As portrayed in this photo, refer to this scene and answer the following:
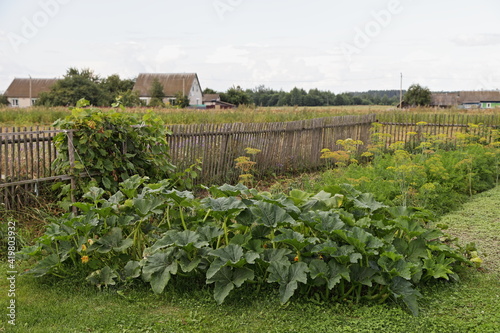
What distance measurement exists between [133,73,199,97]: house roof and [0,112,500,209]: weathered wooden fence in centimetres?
5483

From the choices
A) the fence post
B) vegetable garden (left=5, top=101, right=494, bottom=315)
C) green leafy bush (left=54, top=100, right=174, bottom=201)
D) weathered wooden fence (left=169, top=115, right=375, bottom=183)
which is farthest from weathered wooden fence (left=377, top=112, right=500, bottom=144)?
vegetable garden (left=5, top=101, right=494, bottom=315)

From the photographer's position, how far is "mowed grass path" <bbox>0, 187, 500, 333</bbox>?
12.0 ft

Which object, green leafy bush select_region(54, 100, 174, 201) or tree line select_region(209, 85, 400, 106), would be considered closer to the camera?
green leafy bush select_region(54, 100, 174, 201)

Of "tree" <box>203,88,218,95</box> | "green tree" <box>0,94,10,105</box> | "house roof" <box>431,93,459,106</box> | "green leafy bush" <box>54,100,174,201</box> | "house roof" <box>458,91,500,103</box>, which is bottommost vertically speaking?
"green leafy bush" <box>54,100,174,201</box>

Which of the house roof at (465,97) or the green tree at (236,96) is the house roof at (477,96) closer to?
the house roof at (465,97)

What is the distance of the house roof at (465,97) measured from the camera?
58.8 metres

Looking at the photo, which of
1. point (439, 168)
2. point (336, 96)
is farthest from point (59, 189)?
point (336, 96)

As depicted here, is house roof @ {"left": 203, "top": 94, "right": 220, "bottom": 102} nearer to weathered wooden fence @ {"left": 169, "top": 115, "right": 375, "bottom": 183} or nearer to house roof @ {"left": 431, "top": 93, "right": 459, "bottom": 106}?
house roof @ {"left": 431, "top": 93, "right": 459, "bottom": 106}

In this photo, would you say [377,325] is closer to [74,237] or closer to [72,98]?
[74,237]

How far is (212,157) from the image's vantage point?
1000 cm

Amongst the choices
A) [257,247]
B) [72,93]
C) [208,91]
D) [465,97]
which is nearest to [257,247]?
[257,247]

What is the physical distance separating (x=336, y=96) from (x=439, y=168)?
204ft

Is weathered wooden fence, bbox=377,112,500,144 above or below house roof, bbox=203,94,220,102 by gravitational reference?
below

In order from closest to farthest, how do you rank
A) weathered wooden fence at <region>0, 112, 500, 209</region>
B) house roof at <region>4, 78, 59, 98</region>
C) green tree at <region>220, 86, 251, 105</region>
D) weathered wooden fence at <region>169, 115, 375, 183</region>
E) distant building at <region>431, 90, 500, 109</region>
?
weathered wooden fence at <region>0, 112, 500, 209</region> → weathered wooden fence at <region>169, 115, 375, 183</region> → distant building at <region>431, 90, 500, 109</region> → green tree at <region>220, 86, 251, 105</region> → house roof at <region>4, 78, 59, 98</region>
